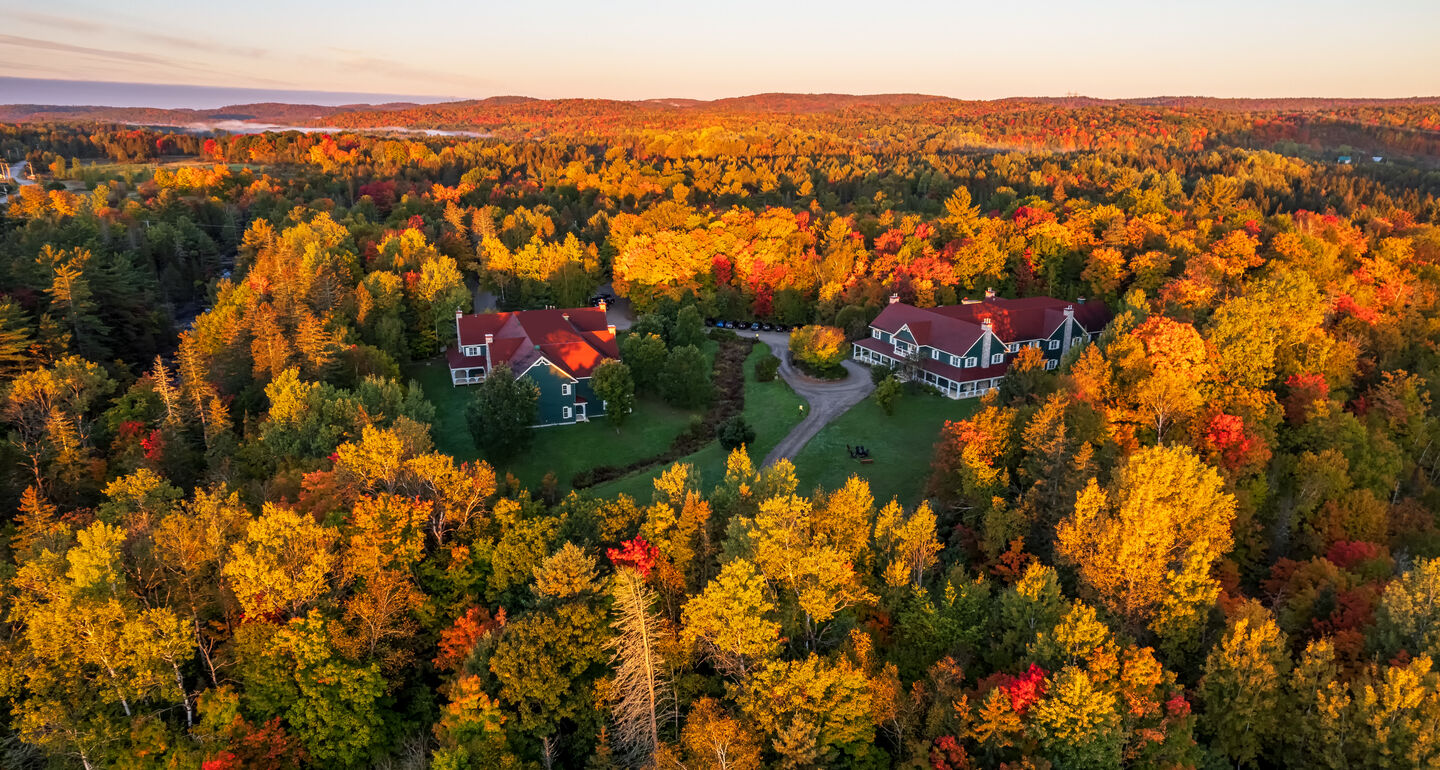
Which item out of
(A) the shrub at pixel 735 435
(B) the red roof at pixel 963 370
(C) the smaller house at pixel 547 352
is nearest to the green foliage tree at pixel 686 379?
(C) the smaller house at pixel 547 352

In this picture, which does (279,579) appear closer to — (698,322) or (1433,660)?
(1433,660)

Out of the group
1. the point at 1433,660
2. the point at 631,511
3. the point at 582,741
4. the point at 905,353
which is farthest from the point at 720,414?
the point at 1433,660

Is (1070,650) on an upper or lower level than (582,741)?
upper

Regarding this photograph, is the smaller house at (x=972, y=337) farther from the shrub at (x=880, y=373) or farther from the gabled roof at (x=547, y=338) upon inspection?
the gabled roof at (x=547, y=338)

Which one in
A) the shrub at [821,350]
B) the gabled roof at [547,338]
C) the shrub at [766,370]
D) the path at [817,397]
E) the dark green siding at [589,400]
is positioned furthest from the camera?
the shrub at [766,370]

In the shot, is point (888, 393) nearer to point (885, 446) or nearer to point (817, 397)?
point (885, 446)

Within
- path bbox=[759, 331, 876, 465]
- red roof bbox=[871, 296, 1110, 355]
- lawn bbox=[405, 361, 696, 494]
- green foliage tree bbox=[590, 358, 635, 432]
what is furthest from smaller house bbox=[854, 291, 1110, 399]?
green foliage tree bbox=[590, 358, 635, 432]

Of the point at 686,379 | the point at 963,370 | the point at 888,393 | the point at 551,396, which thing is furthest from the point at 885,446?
the point at 551,396
